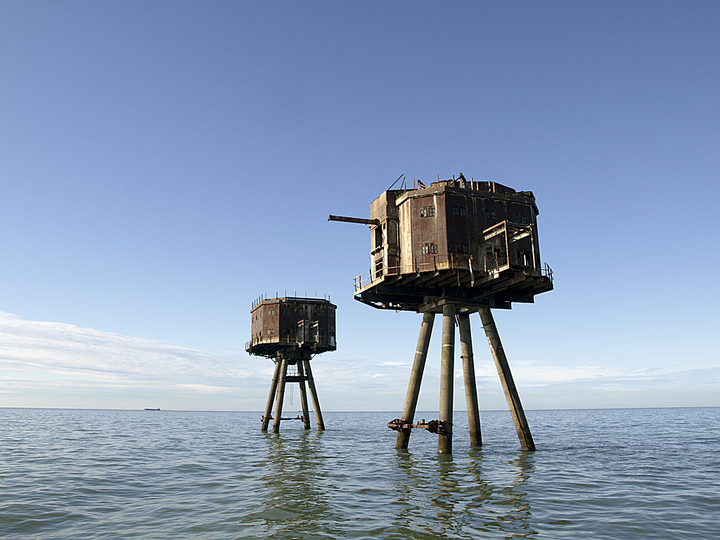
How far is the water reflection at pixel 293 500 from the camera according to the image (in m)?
11.8

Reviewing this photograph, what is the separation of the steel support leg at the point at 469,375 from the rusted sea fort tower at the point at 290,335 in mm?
18808

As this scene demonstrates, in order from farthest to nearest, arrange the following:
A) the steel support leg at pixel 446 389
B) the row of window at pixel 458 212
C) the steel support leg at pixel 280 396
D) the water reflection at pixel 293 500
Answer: the steel support leg at pixel 280 396
the row of window at pixel 458 212
the steel support leg at pixel 446 389
the water reflection at pixel 293 500

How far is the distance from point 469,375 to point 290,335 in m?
20.8

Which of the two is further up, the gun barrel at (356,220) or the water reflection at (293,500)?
the gun barrel at (356,220)

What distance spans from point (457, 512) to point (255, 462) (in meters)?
14.5

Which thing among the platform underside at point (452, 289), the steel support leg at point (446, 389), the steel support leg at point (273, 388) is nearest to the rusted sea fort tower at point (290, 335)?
the steel support leg at point (273, 388)

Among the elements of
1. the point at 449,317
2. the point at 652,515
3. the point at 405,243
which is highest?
the point at 405,243

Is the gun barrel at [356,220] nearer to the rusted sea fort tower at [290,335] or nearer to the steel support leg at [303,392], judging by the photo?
the rusted sea fort tower at [290,335]

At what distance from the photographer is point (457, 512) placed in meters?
13.1

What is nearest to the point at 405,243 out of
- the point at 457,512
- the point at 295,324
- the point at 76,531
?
the point at 457,512

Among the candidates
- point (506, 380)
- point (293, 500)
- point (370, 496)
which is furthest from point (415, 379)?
point (293, 500)

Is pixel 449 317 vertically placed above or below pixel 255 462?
above

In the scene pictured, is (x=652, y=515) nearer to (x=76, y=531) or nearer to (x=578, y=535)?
(x=578, y=535)

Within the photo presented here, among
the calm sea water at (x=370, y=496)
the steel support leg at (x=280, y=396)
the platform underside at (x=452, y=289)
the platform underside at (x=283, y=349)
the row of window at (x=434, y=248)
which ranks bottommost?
the calm sea water at (x=370, y=496)
